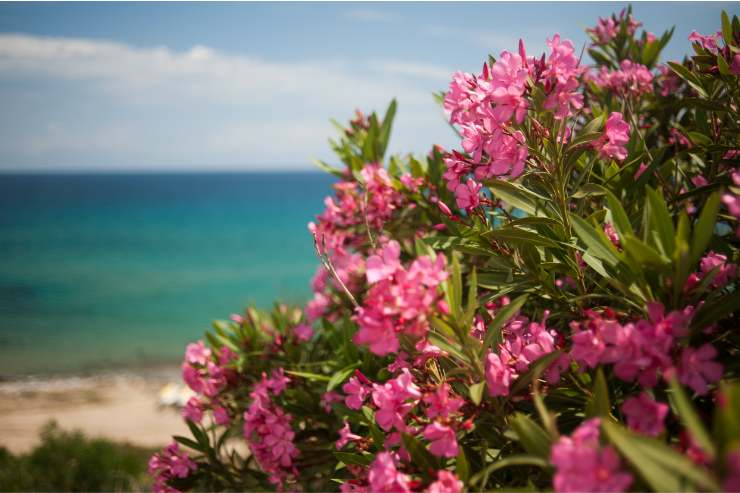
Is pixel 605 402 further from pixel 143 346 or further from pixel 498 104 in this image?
pixel 143 346

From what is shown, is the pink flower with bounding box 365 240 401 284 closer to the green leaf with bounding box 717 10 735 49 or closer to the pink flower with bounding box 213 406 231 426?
the green leaf with bounding box 717 10 735 49

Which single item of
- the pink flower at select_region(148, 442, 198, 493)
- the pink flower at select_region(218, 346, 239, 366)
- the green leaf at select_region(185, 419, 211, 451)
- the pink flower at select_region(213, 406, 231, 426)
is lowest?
the pink flower at select_region(148, 442, 198, 493)

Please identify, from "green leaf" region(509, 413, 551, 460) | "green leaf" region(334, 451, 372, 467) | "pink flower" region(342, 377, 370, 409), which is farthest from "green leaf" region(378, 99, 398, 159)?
"green leaf" region(509, 413, 551, 460)

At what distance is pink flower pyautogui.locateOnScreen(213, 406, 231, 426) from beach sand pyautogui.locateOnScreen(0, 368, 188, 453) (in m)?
7.99

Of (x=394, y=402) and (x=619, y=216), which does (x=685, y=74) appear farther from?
(x=394, y=402)

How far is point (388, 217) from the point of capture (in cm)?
207

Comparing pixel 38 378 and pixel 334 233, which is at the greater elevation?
pixel 334 233

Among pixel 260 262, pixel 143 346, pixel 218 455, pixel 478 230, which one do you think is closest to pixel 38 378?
pixel 143 346

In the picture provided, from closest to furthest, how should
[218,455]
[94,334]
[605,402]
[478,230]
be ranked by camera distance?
1. [605,402]
2. [478,230]
3. [218,455]
4. [94,334]

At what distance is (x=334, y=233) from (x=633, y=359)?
1600mm

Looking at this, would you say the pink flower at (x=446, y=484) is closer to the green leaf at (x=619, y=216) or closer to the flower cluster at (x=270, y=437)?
the green leaf at (x=619, y=216)

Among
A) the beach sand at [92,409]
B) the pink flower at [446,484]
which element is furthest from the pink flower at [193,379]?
the beach sand at [92,409]

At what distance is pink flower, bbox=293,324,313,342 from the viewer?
219 centimetres

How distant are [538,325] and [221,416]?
Answer: 57.0 inches
